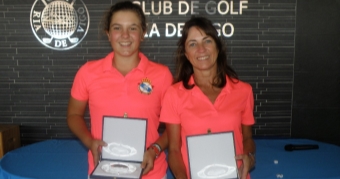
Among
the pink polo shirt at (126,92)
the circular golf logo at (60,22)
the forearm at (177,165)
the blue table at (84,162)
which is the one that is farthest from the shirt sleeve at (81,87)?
the circular golf logo at (60,22)


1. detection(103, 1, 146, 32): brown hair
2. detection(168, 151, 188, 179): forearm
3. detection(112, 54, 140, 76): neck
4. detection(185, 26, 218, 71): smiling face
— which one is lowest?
detection(168, 151, 188, 179): forearm

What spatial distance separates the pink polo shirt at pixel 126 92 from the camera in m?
1.73

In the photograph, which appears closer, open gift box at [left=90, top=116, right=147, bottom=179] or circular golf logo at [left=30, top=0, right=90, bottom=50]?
open gift box at [left=90, top=116, right=147, bottom=179]

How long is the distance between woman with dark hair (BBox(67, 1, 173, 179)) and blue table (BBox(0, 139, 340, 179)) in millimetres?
1082

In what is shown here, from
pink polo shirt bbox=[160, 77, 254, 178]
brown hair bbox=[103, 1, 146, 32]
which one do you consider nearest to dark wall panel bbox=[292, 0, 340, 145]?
pink polo shirt bbox=[160, 77, 254, 178]

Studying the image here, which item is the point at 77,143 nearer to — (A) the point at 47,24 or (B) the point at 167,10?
(A) the point at 47,24

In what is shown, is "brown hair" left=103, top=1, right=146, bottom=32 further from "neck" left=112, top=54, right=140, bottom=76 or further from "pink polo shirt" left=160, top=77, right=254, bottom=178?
"pink polo shirt" left=160, top=77, right=254, bottom=178

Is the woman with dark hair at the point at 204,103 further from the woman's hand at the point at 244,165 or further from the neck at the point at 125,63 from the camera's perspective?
the neck at the point at 125,63

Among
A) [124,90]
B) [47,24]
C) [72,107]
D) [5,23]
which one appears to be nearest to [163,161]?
[124,90]

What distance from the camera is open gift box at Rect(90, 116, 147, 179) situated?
170 centimetres

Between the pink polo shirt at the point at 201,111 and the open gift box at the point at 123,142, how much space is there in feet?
0.43

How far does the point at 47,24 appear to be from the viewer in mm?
3680

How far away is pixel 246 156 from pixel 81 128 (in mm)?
789

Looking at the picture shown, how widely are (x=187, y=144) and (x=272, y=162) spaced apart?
5.40ft
